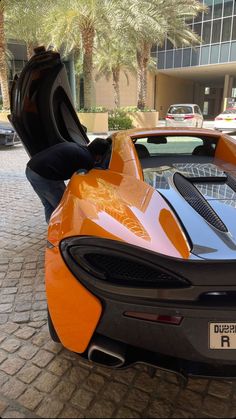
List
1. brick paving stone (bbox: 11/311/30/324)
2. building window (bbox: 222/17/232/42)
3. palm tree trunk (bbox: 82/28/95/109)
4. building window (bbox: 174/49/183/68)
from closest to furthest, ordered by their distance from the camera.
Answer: brick paving stone (bbox: 11/311/30/324) → palm tree trunk (bbox: 82/28/95/109) → building window (bbox: 222/17/232/42) → building window (bbox: 174/49/183/68)

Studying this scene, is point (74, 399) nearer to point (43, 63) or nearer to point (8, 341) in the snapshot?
point (8, 341)

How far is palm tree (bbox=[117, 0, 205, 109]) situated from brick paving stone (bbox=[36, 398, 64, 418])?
1729 centimetres

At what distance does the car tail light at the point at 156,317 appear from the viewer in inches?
58.1

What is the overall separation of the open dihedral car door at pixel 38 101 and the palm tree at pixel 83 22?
1332cm

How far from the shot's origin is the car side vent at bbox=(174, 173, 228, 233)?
181 cm

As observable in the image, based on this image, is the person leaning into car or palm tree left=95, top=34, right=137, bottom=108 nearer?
the person leaning into car

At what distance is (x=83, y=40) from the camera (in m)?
16.7

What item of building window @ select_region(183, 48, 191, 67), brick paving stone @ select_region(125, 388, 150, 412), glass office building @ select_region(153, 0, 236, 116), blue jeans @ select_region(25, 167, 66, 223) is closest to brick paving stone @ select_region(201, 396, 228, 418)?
brick paving stone @ select_region(125, 388, 150, 412)

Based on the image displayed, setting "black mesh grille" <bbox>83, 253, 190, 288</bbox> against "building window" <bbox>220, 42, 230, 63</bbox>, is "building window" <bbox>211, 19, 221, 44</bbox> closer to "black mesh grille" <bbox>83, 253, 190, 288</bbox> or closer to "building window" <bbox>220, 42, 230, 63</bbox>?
"building window" <bbox>220, 42, 230, 63</bbox>

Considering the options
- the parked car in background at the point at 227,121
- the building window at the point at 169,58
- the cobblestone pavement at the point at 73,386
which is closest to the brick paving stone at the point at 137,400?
the cobblestone pavement at the point at 73,386

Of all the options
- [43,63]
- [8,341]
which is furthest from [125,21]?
[8,341]

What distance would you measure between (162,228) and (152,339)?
508mm

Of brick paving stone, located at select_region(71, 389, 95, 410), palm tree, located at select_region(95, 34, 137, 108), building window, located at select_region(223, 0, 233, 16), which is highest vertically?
building window, located at select_region(223, 0, 233, 16)

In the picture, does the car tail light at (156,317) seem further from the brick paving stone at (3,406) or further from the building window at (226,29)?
the building window at (226,29)
